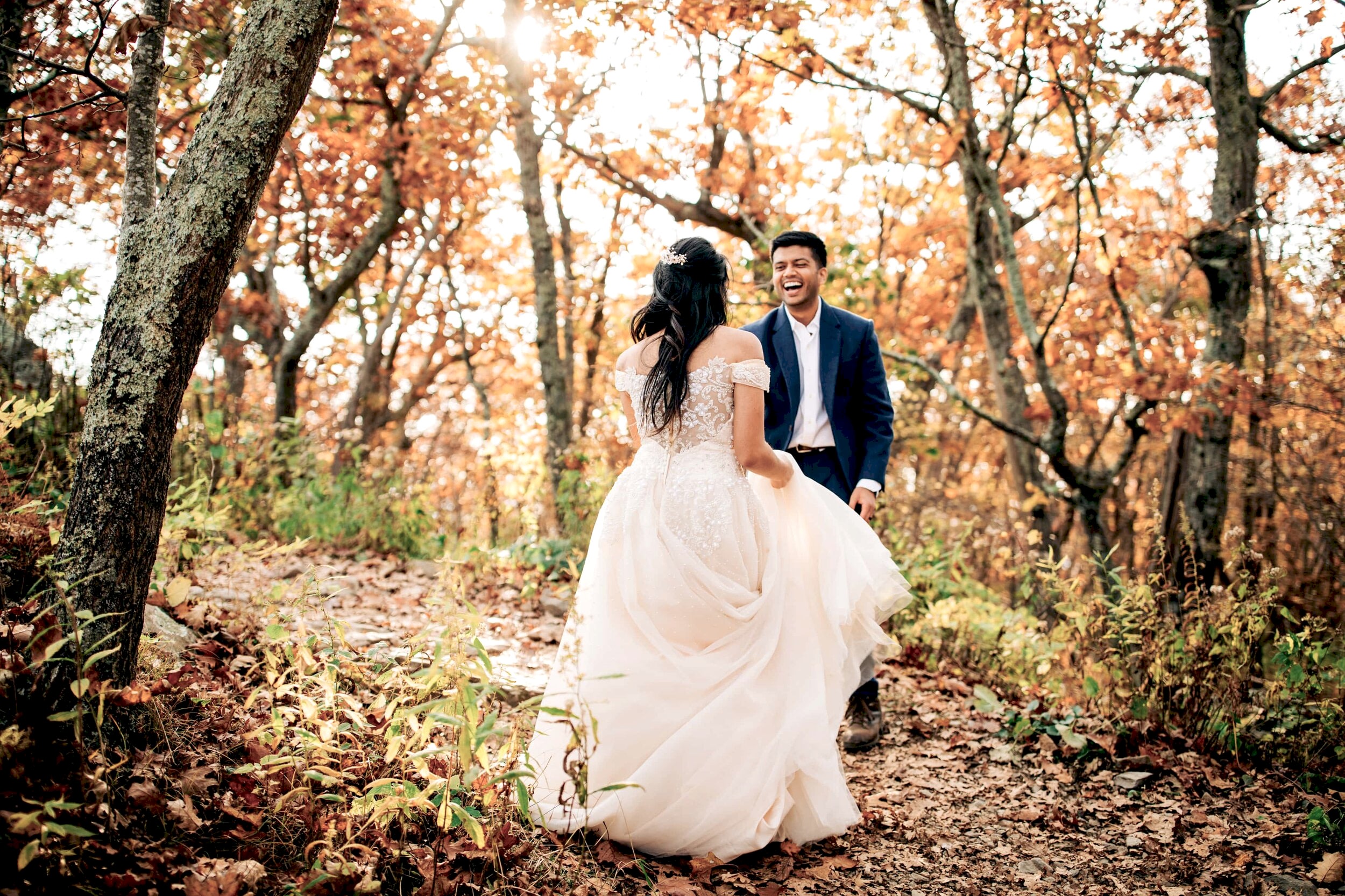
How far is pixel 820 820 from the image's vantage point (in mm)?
3059

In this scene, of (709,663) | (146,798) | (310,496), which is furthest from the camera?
(310,496)

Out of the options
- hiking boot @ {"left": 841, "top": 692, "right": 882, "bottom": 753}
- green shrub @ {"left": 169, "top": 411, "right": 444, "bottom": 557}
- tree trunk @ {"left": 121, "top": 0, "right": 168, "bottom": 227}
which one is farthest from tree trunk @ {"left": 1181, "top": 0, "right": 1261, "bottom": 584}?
tree trunk @ {"left": 121, "top": 0, "right": 168, "bottom": 227}

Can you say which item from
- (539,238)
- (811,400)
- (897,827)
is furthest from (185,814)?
(539,238)

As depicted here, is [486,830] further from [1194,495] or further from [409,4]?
[409,4]

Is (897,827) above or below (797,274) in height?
below

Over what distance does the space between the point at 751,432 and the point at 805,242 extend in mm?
1439

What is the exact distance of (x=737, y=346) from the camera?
3.24 meters

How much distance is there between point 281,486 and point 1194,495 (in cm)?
802

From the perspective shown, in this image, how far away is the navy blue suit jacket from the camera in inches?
167

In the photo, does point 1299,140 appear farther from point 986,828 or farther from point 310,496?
point 310,496

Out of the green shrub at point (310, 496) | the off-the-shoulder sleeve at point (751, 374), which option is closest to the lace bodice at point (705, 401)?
the off-the-shoulder sleeve at point (751, 374)

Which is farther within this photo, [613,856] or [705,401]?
[705,401]

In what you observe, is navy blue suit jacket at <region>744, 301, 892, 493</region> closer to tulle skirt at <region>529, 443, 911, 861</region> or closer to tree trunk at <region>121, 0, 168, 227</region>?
tulle skirt at <region>529, 443, 911, 861</region>

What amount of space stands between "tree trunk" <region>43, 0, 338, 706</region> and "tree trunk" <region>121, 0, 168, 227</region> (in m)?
0.28
